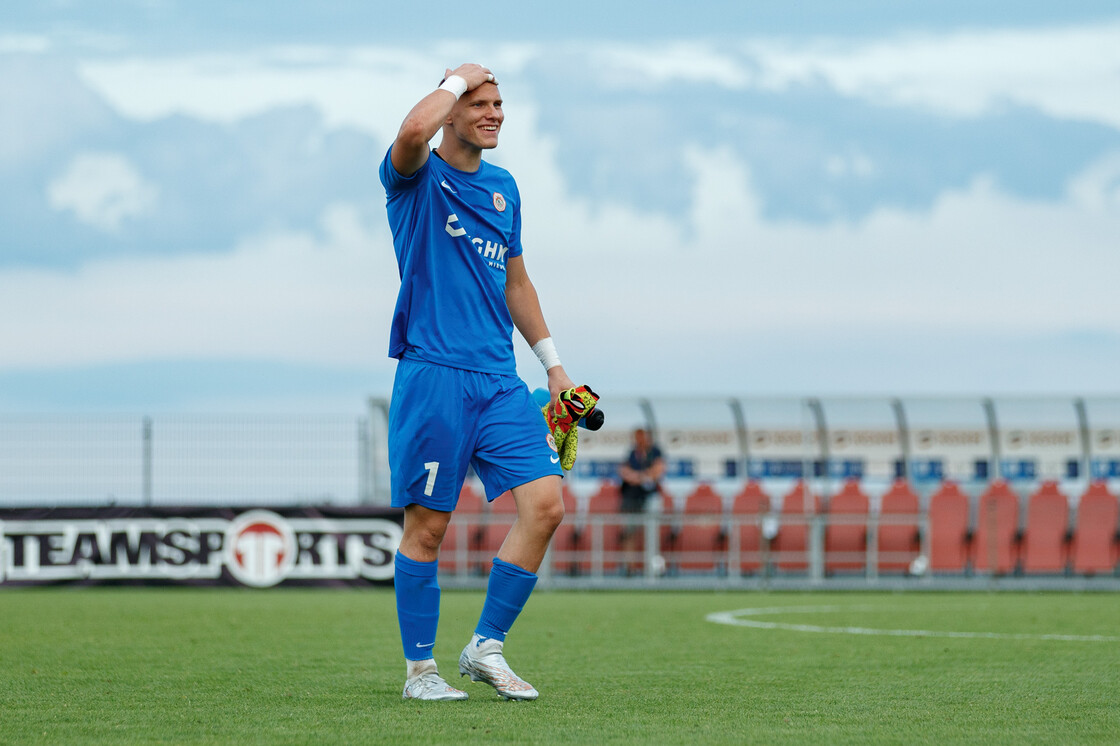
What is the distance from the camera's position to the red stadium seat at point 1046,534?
1769 cm

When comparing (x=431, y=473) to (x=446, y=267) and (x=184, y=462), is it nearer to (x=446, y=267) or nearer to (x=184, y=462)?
(x=446, y=267)

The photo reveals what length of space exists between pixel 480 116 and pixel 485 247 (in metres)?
0.47

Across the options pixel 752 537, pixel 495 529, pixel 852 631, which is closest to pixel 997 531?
pixel 752 537

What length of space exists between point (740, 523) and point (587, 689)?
1210 centimetres

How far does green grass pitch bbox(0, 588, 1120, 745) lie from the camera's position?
4184 mm

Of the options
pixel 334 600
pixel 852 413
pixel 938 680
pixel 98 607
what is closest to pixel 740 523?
pixel 852 413

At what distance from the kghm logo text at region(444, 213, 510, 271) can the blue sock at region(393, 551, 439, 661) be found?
1123mm

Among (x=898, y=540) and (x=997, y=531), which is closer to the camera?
(x=898, y=540)

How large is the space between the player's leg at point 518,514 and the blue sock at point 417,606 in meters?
0.17

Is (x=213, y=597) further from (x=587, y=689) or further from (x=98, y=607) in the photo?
(x=587, y=689)

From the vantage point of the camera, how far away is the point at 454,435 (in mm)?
5000

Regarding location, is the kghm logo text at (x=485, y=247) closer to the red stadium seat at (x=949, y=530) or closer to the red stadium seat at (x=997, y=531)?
the red stadium seat at (x=949, y=530)

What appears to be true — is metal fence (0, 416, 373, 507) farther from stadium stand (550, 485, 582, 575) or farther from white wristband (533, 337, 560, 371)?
white wristband (533, 337, 560, 371)

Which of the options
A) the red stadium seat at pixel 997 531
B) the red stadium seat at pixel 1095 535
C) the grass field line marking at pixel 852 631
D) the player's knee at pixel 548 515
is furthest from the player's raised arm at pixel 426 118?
the red stadium seat at pixel 1095 535
